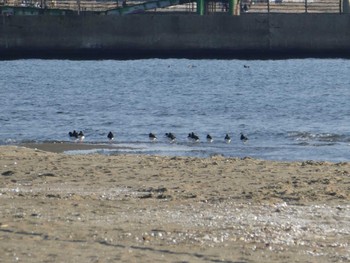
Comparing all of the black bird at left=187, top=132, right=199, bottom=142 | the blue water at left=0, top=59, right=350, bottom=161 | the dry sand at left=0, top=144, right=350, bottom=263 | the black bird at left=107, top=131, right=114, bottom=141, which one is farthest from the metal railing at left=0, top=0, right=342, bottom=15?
the dry sand at left=0, top=144, right=350, bottom=263

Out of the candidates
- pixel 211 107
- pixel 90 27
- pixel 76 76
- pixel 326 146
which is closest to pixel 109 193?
pixel 326 146

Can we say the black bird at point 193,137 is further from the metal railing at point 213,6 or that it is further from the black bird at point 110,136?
the metal railing at point 213,6

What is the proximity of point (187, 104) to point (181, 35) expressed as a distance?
2084 cm

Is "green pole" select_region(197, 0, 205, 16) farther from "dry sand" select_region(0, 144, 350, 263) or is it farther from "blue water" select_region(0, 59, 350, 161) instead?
"dry sand" select_region(0, 144, 350, 263)

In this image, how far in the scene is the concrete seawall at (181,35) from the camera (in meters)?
51.9

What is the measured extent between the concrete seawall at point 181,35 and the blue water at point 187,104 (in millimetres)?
593

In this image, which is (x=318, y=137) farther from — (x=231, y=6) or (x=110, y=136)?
(x=231, y=6)

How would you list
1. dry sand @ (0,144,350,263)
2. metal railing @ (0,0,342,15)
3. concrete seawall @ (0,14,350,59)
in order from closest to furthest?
dry sand @ (0,144,350,263), concrete seawall @ (0,14,350,59), metal railing @ (0,0,342,15)

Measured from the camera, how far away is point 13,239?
8.97m

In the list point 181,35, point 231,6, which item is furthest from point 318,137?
point 231,6

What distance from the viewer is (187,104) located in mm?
31828

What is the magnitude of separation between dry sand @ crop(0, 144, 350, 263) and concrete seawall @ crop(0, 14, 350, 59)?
37.2m

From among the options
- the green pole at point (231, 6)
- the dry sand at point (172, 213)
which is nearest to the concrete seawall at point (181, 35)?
the green pole at point (231, 6)

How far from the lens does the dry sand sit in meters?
8.74
